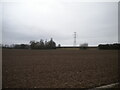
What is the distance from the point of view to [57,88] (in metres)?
4.31

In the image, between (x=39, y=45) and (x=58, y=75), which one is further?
(x=39, y=45)

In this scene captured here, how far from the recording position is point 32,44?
6731cm

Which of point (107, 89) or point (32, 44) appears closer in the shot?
point (107, 89)

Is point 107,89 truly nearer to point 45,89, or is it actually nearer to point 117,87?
point 117,87

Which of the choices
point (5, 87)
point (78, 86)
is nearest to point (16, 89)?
point (5, 87)

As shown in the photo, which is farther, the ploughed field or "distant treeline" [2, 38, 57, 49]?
"distant treeline" [2, 38, 57, 49]

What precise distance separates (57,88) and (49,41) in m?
62.3

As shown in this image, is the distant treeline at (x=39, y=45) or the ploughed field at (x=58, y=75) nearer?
the ploughed field at (x=58, y=75)

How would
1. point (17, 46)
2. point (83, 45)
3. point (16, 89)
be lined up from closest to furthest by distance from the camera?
point (16, 89), point (17, 46), point (83, 45)

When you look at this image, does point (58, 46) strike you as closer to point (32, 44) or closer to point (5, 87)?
point (32, 44)

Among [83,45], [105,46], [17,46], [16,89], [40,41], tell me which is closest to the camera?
[16,89]

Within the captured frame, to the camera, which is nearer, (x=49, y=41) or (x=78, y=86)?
(x=78, y=86)

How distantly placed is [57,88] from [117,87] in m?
1.99

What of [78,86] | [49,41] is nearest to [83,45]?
[49,41]
